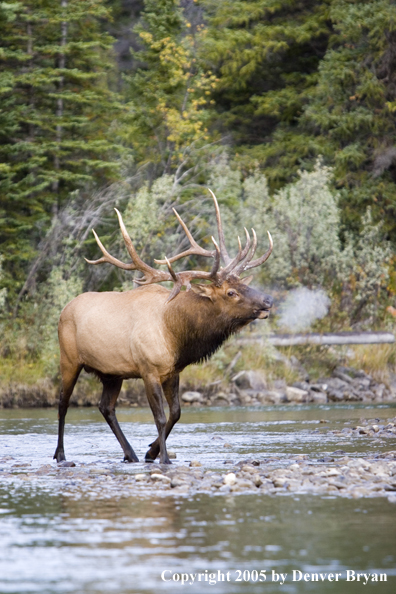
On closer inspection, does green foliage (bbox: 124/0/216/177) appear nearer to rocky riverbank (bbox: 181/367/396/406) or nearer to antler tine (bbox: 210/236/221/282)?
rocky riverbank (bbox: 181/367/396/406)

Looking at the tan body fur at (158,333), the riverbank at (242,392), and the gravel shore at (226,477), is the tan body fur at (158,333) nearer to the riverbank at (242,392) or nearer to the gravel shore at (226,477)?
the gravel shore at (226,477)

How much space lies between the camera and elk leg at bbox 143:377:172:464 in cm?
988

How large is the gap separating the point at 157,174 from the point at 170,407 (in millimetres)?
17726

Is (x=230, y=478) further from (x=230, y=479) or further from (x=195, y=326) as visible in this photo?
(x=195, y=326)

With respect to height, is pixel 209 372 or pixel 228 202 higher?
pixel 228 202

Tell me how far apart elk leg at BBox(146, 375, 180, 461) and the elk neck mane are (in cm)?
21

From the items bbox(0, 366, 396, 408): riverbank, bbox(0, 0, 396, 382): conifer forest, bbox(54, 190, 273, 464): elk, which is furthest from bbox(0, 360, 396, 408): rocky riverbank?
bbox(54, 190, 273, 464): elk

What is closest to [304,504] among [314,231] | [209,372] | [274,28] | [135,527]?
[135,527]

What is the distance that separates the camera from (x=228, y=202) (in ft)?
84.8

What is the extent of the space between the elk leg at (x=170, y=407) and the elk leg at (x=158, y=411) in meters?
0.04

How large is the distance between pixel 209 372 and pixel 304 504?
14158mm

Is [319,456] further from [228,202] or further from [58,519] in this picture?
[228,202]

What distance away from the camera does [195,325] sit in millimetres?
10453

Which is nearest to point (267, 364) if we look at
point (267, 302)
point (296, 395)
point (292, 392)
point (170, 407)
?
point (292, 392)
